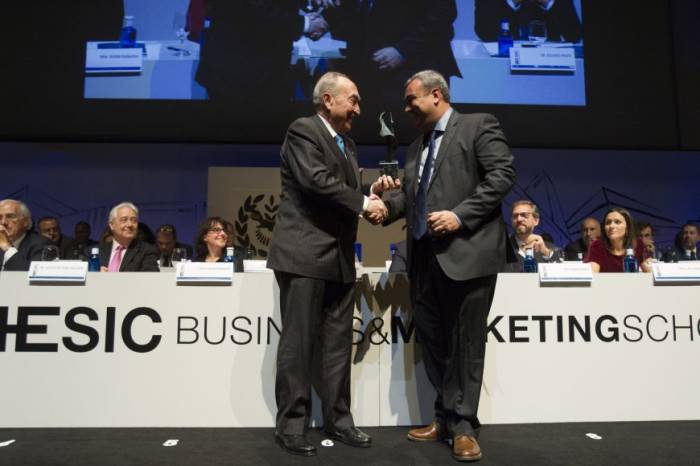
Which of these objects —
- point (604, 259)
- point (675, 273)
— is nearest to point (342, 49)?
point (604, 259)

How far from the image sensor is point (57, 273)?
2553 millimetres

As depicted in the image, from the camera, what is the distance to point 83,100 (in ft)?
17.5

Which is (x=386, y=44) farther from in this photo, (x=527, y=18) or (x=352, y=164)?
(x=352, y=164)

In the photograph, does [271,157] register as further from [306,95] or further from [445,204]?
[445,204]

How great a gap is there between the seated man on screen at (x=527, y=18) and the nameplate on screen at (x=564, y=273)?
363cm

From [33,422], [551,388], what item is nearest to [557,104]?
[551,388]

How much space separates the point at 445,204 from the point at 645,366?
1.36m

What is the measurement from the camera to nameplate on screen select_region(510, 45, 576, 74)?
5.55m

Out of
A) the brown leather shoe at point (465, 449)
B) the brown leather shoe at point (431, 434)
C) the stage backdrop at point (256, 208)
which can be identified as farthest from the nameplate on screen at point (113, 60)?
the brown leather shoe at point (465, 449)

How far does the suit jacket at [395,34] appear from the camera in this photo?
A: 5.43m

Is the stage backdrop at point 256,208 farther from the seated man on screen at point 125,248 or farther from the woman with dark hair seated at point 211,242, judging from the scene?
the seated man on screen at point 125,248

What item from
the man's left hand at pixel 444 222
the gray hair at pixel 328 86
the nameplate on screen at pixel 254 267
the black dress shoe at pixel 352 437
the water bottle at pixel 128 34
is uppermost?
the water bottle at pixel 128 34

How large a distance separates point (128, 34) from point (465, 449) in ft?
17.0

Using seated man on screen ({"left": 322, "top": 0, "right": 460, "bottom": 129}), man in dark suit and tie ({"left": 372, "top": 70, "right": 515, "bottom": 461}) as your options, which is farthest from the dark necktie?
seated man on screen ({"left": 322, "top": 0, "right": 460, "bottom": 129})
